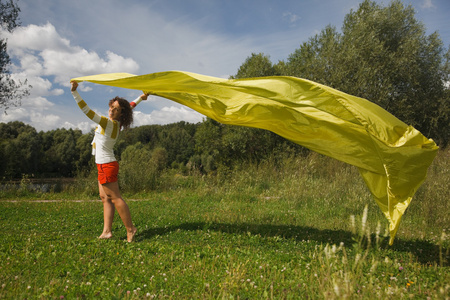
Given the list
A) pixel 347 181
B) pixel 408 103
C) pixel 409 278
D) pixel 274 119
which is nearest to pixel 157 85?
pixel 274 119

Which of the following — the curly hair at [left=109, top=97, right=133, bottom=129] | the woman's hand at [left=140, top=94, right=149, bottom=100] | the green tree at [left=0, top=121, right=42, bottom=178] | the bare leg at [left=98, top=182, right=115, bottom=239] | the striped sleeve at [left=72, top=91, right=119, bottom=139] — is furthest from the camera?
the green tree at [left=0, top=121, right=42, bottom=178]

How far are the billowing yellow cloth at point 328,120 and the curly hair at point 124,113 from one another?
0.29 meters

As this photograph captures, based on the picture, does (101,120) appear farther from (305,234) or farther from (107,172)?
(305,234)

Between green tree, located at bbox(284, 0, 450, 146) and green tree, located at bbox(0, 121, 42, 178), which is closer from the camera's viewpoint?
green tree, located at bbox(284, 0, 450, 146)

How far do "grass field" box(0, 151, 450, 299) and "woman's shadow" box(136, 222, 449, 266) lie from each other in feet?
0.07

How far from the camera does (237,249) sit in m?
4.43

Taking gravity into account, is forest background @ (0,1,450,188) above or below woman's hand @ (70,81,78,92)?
above

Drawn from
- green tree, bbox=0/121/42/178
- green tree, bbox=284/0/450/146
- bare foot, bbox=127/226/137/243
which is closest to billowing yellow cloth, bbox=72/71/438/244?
bare foot, bbox=127/226/137/243

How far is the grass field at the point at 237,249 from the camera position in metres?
2.91

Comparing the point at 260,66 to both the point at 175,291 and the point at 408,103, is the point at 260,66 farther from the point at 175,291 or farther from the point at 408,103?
the point at 175,291

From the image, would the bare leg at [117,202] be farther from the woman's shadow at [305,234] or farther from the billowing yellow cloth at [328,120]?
the billowing yellow cloth at [328,120]

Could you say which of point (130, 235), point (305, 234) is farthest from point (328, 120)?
point (130, 235)

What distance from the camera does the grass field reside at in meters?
2.91

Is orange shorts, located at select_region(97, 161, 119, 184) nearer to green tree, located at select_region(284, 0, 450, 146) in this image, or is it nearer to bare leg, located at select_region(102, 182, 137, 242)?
bare leg, located at select_region(102, 182, 137, 242)
